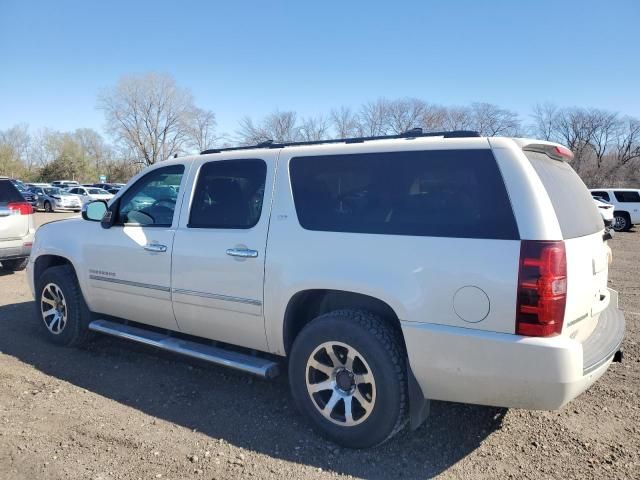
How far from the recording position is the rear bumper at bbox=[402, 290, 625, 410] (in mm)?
2518

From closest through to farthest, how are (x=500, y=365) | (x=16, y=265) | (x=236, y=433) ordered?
(x=500, y=365), (x=236, y=433), (x=16, y=265)

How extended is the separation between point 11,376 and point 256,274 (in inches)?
99.9

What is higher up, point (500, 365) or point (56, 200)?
point (500, 365)

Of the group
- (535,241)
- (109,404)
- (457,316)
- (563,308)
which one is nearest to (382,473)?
(457,316)

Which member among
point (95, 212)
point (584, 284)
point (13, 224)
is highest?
point (95, 212)

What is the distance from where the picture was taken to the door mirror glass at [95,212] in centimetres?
446

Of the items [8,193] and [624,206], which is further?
[624,206]

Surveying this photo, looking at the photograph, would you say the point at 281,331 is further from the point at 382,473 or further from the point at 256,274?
the point at 382,473

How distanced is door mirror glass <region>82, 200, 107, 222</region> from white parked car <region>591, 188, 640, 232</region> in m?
22.4

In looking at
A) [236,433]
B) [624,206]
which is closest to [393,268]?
[236,433]

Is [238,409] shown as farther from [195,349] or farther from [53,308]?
[53,308]

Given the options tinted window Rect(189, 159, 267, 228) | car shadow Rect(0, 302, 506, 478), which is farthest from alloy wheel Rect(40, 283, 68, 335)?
tinted window Rect(189, 159, 267, 228)

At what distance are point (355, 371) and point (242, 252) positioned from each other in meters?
1.15

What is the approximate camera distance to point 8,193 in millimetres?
8367
